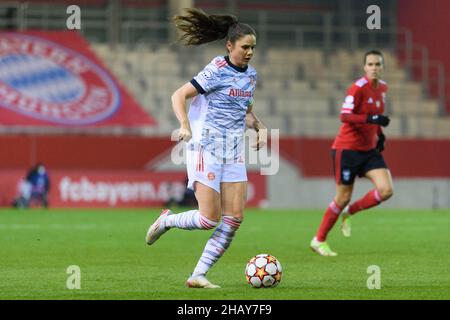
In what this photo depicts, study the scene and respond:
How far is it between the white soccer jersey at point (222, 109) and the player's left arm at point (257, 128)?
0.23 meters

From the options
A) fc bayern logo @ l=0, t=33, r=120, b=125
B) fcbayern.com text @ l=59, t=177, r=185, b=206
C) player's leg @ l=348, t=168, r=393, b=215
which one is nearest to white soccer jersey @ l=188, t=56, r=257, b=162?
player's leg @ l=348, t=168, r=393, b=215

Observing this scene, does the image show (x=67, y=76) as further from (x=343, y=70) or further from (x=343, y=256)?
(x=343, y=256)

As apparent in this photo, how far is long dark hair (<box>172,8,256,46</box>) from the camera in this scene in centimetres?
980

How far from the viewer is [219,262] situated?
12500mm

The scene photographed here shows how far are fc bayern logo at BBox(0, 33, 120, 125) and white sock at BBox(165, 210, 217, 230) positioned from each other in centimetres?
2087

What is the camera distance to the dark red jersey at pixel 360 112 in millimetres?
13817

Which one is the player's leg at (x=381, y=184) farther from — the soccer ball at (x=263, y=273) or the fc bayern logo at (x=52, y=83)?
the fc bayern logo at (x=52, y=83)

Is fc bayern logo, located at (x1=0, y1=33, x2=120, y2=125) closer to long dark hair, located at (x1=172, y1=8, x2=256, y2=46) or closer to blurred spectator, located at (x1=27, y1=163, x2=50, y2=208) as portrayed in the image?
blurred spectator, located at (x1=27, y1=163, x2=50, y2=208)

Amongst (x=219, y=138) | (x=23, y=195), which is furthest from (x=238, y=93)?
(x=23, y=195)

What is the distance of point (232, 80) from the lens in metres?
9.65

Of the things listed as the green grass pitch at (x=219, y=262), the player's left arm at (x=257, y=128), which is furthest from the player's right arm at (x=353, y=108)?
the player's left arm at (x=257, y=128)

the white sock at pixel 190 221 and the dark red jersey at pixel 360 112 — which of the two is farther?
the dark red jersey at pixel 360 112

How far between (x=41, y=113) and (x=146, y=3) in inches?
292
